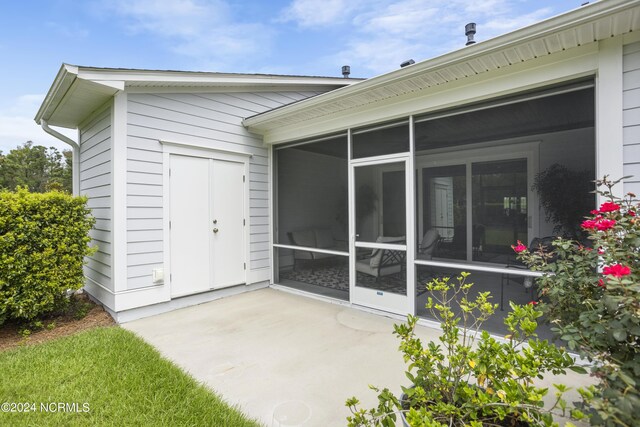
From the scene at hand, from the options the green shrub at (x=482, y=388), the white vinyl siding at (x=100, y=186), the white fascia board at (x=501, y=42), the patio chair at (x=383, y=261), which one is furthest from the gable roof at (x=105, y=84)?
the green shrub at (x=482, y=388)

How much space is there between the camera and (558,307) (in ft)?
5.94

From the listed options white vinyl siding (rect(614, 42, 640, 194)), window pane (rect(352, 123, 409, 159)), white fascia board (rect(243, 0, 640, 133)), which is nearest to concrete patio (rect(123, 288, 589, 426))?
white vinyl siding (rect(614, 42, 640, 194))

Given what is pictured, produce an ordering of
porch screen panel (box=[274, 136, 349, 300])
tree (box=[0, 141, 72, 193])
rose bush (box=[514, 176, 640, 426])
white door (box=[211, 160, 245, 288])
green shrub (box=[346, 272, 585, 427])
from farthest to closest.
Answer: tree (box=[0, 141, 72, 193]) → white door (box=[211, 160, 245, 288]) → porch screen panel (box=[274, 136, 349, 300]) → green shrub (box=[346, 272, 585, 427]) → rose bush (box=[514, 176, 640, 426])

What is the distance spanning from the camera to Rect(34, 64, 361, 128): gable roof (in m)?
3.64

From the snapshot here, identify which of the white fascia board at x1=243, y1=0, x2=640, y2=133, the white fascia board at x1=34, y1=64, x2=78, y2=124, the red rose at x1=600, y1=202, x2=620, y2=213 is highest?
the white fascia board at x1=34, y1=64, x2=78, y2=124

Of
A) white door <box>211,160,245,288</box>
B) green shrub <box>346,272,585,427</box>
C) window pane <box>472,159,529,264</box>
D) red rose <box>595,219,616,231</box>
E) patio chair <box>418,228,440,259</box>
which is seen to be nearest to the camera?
green shrub <box>346,272,585,427</box>

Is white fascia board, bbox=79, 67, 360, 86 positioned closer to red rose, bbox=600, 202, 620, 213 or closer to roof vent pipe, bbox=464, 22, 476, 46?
roof vent pipe, bbox=464, 22, 476, 46

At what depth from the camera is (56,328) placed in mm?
3783

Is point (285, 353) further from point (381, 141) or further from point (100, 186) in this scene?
point (100, 186)

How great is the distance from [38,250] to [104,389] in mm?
2278

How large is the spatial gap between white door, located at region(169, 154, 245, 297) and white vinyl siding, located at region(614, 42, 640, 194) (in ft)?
15.8

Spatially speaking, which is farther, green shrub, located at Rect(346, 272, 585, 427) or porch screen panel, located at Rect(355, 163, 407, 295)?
porch screen panel, located at Rect(355, 163, 407, 295)

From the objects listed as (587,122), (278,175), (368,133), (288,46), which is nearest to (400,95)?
(368,133)

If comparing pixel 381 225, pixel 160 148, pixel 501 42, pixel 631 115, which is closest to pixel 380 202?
pixel 381 225
